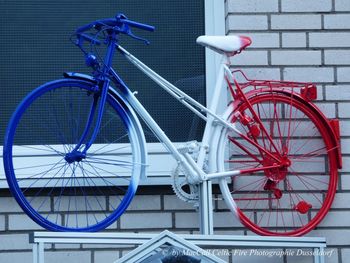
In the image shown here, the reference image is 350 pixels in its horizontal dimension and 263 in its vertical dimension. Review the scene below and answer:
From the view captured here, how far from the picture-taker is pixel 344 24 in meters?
5.89

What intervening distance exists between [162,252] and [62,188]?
41.8 inches

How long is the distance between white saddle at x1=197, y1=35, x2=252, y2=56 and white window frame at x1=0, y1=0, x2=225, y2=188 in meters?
0.38

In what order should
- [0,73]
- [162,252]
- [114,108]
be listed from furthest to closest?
[0,73] < [114,108] < [162,252]

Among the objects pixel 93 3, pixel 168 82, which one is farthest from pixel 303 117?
pixel 93 3

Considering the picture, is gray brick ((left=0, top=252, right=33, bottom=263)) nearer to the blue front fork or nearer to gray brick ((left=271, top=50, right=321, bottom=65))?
the blue front fork

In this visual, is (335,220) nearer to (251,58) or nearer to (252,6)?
(251,58)

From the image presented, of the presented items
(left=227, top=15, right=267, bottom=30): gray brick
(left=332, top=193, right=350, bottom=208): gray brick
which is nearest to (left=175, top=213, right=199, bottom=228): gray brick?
(left=332, top=193, right=350, bottom=208): gray brick

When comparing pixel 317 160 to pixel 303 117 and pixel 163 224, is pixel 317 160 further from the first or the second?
pixel 163 224

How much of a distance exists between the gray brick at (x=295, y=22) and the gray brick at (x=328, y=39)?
0.04 m

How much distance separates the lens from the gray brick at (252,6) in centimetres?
583

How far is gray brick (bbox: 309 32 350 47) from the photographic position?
5.86 m

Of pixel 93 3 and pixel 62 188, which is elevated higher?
pixel 93 3

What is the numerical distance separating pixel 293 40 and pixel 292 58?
89 millimetres

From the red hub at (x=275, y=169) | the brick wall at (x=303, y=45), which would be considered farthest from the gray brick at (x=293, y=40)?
the red hub at (x=275, y=169)
